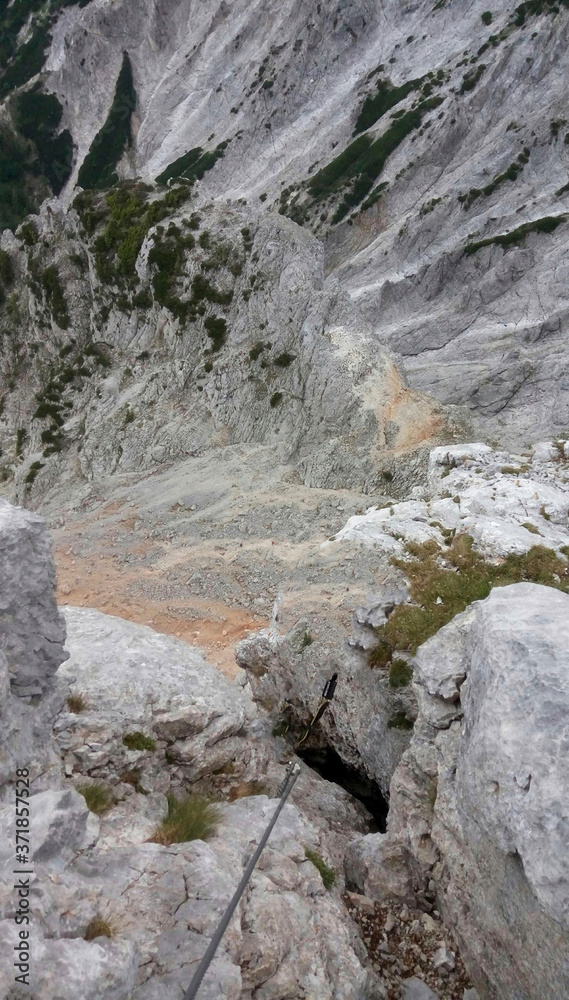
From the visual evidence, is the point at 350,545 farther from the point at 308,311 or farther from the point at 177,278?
the point at 177,278

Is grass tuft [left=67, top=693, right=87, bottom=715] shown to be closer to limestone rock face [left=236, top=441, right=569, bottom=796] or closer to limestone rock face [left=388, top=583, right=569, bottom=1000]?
limestone rock face [left=388, top=583, right=569, bottom=1000]

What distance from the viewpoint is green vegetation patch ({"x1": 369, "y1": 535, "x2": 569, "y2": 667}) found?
11297 mm

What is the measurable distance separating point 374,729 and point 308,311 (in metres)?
26.8

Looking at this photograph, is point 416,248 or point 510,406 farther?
point 416,248

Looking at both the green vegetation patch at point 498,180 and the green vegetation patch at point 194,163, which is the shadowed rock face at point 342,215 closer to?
the green vegetation patch at point 498,180

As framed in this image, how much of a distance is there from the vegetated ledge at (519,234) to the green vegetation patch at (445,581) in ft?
147

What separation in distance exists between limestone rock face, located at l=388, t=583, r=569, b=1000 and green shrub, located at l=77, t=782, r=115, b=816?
4.83m

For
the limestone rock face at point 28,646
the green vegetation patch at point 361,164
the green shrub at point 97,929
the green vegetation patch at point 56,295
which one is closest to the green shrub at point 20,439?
the green vegetation patch at point 56,295

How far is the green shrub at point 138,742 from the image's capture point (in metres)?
8.05

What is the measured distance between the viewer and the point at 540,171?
50.5 metres

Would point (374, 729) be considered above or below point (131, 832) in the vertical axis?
below

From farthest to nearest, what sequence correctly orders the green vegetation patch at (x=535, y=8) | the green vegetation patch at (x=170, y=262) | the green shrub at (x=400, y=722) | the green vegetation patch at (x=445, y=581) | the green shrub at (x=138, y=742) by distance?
the green vegetation patch at (x=535, y=8), the green vegetation patch at (x=170, y=262), the green vegetation patch at (x=445, y=581), the green shrub at (x=400, y=722), the green shrub at (x=138, y=742)

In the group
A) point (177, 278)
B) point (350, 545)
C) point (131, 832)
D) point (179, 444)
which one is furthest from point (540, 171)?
point (131, 832)

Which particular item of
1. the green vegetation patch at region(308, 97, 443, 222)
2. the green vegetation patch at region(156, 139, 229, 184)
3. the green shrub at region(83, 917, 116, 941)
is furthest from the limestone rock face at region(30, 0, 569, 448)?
the green shrub at region(83, 917, 116, 941)
